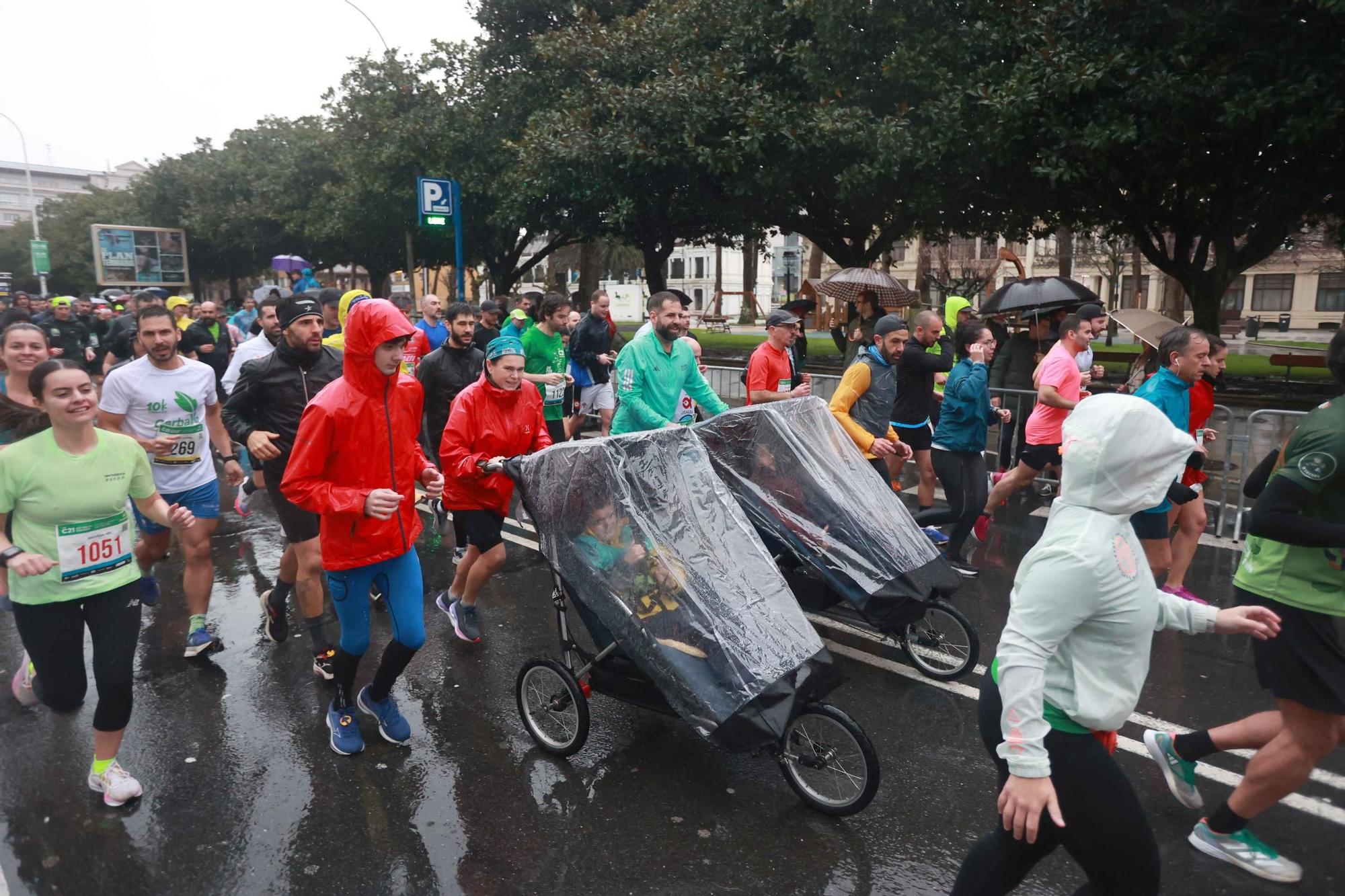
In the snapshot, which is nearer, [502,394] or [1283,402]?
[502,394]

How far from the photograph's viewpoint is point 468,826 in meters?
3.51

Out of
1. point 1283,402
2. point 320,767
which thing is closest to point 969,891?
point 320,767

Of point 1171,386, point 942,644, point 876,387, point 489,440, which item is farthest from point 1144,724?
point 489,440

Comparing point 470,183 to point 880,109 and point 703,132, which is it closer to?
point 703,132

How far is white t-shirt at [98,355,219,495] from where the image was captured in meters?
4.88

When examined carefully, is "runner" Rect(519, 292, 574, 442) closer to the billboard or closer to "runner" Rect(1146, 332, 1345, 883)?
"runner" Rect(1146, 332, 1345, 883)

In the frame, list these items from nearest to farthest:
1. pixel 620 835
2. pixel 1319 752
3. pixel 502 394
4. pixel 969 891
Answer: pixel 969 891
pixel 1319 752
pixel 620 835
pixel 502 394

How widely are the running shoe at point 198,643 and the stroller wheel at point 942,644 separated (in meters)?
3.93

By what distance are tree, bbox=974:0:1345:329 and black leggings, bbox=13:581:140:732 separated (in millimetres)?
11567

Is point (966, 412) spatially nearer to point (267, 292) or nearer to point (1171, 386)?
point (1171, 386)

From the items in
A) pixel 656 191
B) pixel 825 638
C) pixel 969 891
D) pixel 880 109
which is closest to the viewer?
pixel 969 891

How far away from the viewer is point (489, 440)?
15.5 feet

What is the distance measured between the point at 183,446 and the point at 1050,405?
18.7 ft

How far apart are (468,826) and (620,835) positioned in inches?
24.0
